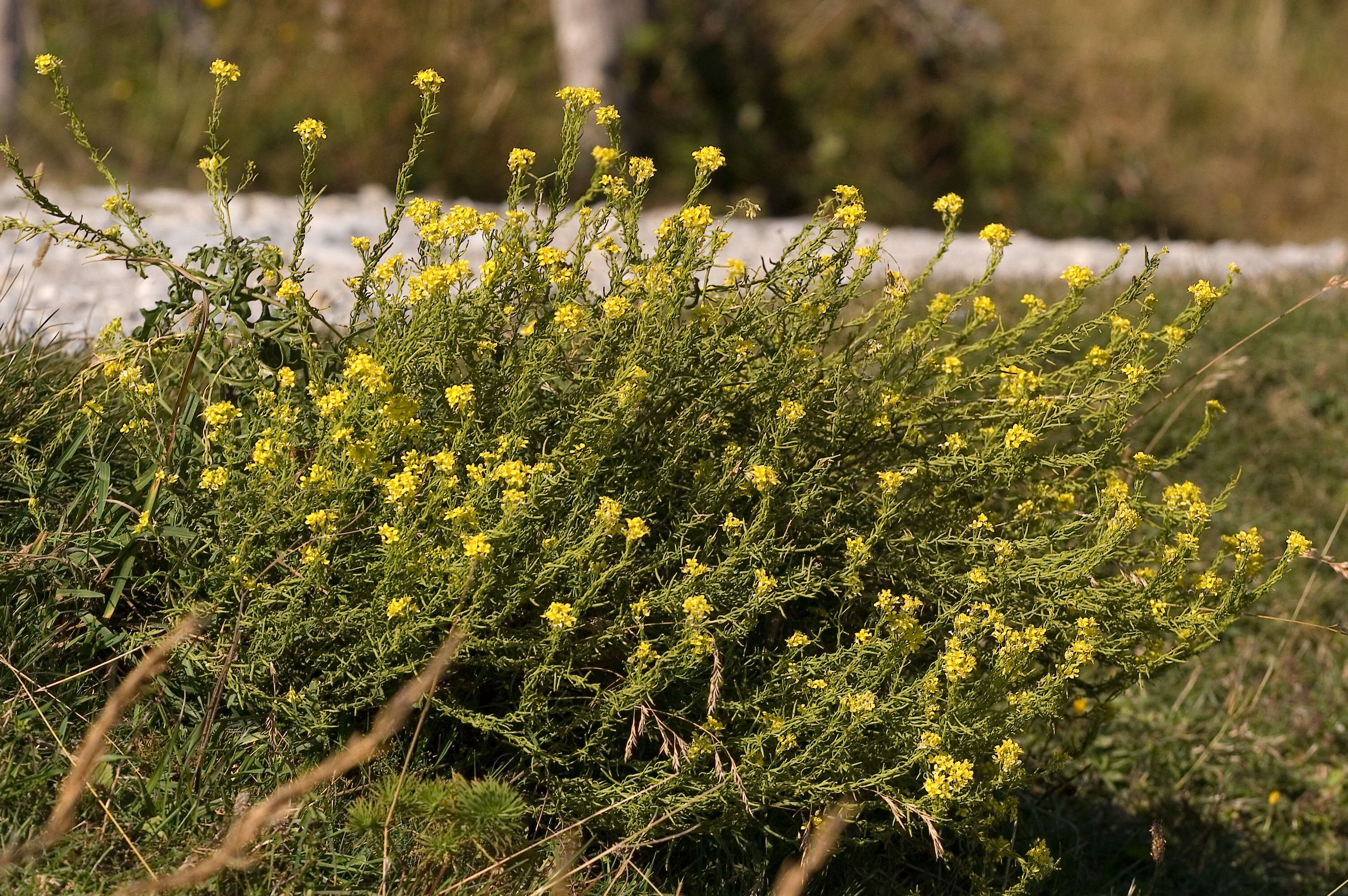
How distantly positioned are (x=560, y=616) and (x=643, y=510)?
358mm

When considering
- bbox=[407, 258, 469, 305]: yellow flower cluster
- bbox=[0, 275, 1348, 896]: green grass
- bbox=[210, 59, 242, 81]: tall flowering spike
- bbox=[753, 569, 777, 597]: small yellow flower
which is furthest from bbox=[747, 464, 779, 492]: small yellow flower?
bbox=[210, 59, 242, 81]: tall flowering spike

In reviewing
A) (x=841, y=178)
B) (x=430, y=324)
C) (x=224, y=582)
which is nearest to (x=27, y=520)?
(x=224, y=582)

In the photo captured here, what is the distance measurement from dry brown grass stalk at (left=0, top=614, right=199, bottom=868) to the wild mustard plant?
0.13 metres

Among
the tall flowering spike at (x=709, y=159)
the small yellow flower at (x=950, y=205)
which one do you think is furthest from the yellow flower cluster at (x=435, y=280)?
the small yellow flower at (x=950, y=205)

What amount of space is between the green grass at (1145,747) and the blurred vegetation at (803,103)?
347cm

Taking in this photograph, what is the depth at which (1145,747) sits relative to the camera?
3.99 meters

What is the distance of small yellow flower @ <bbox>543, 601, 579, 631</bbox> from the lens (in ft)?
6.97

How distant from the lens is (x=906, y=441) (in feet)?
8.64

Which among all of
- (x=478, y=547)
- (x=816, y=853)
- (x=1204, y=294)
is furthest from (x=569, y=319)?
(x=1204, y=294)

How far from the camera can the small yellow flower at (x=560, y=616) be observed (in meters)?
2.12

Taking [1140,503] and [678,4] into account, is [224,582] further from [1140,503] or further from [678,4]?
[678,4]

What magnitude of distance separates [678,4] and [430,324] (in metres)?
8.38

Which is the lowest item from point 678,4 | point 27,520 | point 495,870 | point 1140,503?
point 495,870

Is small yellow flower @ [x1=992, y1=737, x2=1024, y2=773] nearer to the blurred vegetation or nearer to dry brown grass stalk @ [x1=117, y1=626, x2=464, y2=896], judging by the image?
dry brown grass stalk @ [x1=117, y1=626, x2=464, y2=896]
